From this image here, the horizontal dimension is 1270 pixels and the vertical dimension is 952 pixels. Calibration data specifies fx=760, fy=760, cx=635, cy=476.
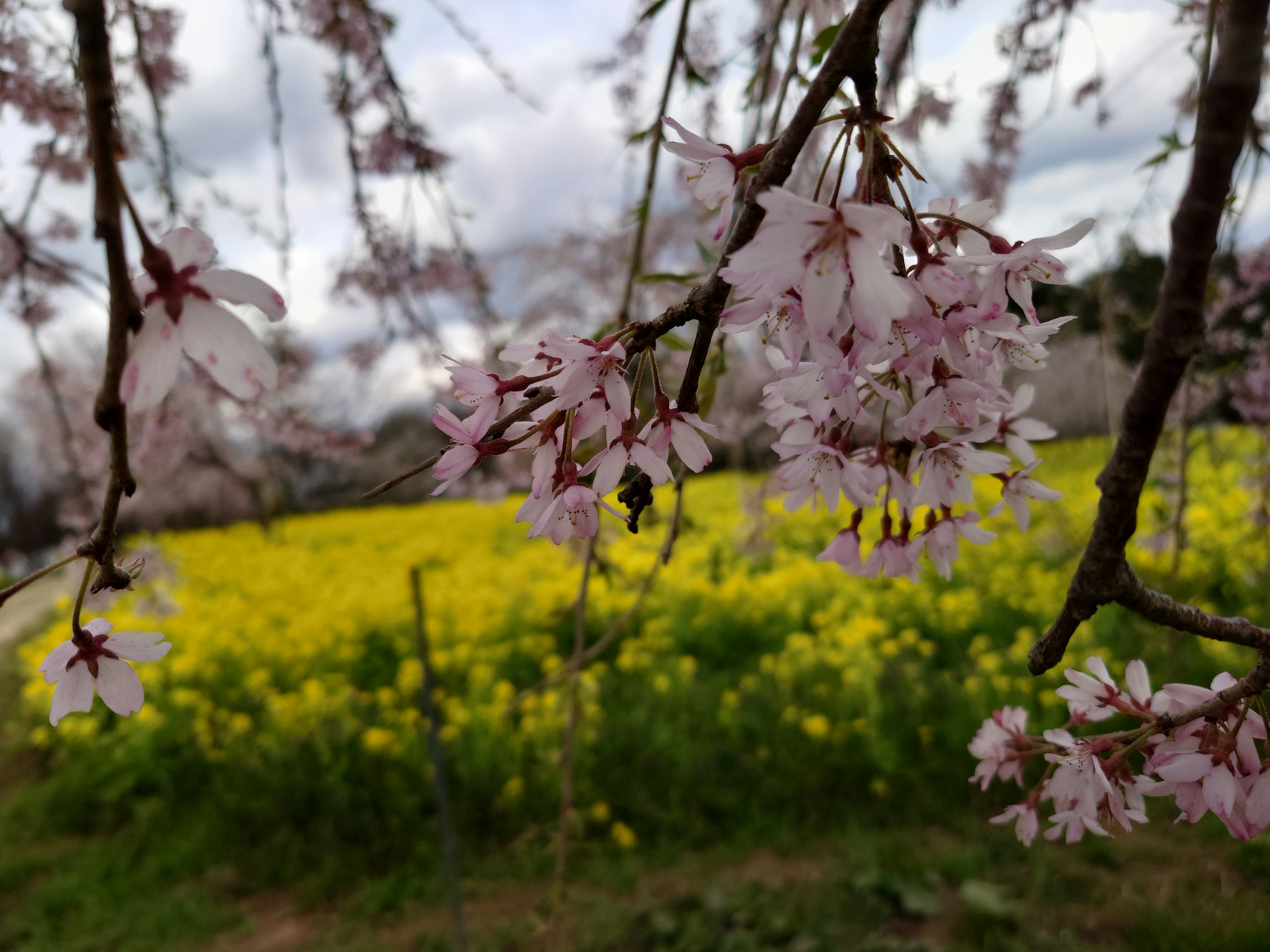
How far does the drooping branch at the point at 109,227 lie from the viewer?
0.91 feet

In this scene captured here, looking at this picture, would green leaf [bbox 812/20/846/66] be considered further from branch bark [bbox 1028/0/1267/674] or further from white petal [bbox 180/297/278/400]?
white petal [bbox 180/297/278/400]

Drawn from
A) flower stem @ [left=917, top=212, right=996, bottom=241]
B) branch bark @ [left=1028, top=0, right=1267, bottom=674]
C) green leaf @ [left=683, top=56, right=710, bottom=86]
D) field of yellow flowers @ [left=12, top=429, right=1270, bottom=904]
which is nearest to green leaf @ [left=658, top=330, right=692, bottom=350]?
flower stem @ [left=917, top=212, right=996, bottom=241]

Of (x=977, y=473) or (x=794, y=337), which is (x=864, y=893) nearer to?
(x=977, y=473)

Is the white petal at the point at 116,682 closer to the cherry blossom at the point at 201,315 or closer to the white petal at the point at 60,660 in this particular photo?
the white petal at the point at 60,660

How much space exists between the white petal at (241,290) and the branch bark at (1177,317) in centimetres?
44

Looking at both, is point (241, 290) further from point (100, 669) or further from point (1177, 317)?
point (1177, 317)

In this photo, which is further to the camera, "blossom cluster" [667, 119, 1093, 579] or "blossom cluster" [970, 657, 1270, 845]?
"blossom cluster" [970, 657, 1270, 845]

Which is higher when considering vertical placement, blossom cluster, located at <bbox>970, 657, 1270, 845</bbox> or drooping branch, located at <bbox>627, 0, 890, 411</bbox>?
drooping branch, located at <bbox>627, 0, 890, 411</bbox>

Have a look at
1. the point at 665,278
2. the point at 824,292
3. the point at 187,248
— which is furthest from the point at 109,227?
the point at 665,278

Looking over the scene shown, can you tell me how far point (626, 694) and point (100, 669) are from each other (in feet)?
8.91

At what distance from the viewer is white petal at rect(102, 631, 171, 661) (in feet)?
1.57

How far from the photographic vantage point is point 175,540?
7988 millimetres

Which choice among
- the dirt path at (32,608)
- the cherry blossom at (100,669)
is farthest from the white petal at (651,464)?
the dirt path at (32,608)

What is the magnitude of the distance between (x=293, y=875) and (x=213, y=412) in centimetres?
800
